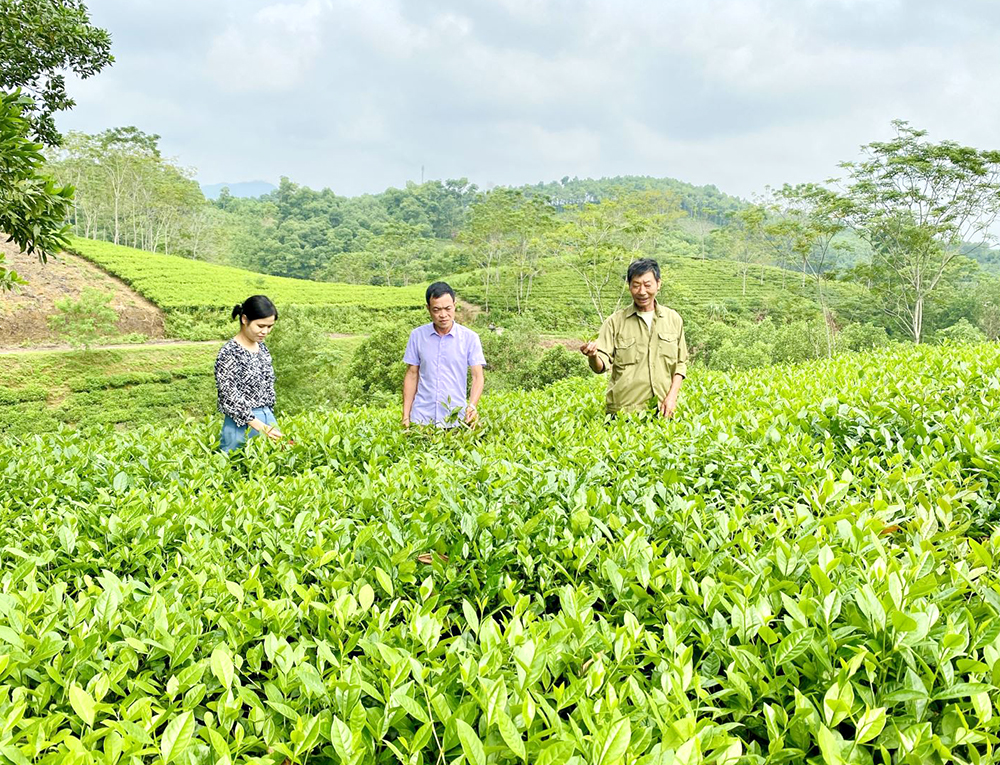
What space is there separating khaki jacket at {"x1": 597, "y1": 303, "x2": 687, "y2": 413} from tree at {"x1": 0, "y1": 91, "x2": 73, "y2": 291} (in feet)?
10.9

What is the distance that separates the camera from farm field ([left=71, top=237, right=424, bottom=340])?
→ 29630 millimetres

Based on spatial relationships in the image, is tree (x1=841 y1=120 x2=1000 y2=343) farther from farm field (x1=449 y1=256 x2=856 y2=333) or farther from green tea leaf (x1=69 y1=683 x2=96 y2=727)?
green tea leaf (x1=69 y1=683 x2=96 y2=727)

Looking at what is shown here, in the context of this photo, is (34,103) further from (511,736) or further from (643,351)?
(511,736)

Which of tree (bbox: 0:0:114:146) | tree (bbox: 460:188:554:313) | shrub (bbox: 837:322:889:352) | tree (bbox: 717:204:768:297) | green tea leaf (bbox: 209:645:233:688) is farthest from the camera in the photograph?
tree (bbox: 717:204:768:297)

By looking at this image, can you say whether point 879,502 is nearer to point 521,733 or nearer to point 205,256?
point 521,733

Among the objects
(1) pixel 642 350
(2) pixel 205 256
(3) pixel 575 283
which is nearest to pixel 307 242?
(2) pixel 205 256

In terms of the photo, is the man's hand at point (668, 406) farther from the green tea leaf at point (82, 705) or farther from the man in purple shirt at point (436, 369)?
the green tea leaf at point (82, 705)

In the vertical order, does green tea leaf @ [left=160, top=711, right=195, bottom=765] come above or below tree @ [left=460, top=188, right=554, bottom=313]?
below

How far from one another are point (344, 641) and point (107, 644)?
456 mm

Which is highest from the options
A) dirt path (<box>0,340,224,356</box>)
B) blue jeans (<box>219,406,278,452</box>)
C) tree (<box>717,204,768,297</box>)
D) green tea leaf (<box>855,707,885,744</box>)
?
tree (<box>717,204,768,297</box>)

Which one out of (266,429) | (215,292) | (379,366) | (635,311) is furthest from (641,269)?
(215,292)

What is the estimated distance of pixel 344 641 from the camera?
1.37 metres

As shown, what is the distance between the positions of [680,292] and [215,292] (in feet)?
86.9

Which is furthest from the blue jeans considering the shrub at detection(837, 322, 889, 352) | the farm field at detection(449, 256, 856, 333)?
the farm field at detection(449, 256, 856, 333)
